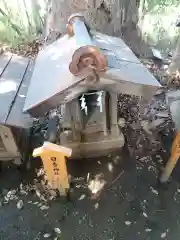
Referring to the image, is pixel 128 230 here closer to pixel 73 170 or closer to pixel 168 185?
pixel 168 185

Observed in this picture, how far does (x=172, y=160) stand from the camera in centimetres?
357

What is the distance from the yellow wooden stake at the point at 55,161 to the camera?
300cm

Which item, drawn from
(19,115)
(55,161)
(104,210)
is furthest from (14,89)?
(104,210)

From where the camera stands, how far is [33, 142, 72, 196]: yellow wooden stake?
3.00 meters

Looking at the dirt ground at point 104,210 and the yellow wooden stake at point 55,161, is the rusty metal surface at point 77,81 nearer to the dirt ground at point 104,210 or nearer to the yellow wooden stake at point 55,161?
the yellow wooden stake at point 55,161

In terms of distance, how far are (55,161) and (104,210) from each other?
116cm

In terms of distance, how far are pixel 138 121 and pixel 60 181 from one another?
231 cm

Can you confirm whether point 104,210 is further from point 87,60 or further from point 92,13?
point 92,13

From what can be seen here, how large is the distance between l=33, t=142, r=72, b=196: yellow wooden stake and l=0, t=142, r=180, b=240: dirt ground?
0.43 metres

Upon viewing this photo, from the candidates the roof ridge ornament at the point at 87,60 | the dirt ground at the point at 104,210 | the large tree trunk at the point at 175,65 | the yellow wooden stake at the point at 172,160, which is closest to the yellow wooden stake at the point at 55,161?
the dirt ground at the point at 104,210

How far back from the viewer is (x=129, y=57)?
369 cm

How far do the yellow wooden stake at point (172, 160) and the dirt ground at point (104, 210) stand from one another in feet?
0.53

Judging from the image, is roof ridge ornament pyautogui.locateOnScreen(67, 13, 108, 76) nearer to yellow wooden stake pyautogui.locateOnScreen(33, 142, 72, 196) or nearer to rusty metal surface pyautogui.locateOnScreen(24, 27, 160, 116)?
rusty metal surface pyautogui.locateOnScreen(24, 27, 160, 116)

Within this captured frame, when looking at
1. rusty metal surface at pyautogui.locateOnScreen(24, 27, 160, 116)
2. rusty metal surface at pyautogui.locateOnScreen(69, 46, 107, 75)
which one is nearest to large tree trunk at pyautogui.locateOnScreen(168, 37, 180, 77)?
rusty metal surface at pyautogui.locateOnScreen(24, 27, 160, 116)
